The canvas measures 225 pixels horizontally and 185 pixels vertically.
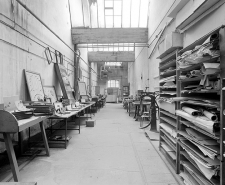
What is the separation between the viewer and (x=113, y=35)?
7156 mm

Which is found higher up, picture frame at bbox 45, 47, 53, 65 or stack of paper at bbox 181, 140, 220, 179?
picture frame at bbox 45, 47, 53, 65

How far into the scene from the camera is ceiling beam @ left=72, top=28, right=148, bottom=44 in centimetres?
715

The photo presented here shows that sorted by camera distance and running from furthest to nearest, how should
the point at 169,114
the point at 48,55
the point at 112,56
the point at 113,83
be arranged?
the point at 113,83
the point at 112,56
the point at 48,55
the point at 169,114

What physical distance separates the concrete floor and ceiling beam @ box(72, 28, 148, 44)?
485 centimetres

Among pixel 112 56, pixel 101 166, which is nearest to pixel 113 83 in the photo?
pixel 112 56

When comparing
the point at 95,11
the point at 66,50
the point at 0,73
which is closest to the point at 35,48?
the point at 0,73

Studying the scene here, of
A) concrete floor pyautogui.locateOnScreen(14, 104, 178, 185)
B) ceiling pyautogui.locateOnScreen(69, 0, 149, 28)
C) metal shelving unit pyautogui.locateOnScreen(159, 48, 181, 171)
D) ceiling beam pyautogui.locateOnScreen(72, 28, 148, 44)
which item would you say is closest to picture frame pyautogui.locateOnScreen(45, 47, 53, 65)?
concrete floor pyautogui.locateOnScreen(14, 104, 178, 185)

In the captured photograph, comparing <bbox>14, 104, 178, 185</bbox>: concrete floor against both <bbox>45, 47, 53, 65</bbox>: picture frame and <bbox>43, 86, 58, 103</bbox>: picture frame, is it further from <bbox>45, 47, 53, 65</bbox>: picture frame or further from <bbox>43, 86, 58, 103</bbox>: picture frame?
<bbox>45, 47, 53, 65</bbox>: picture frame

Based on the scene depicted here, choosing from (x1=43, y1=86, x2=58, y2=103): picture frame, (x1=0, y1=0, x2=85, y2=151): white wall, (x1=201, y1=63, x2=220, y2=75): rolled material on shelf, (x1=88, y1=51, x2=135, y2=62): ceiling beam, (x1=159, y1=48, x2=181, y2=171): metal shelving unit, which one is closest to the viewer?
(x1=201, y1=63, x2=220, y2=75): rolled material on shelf

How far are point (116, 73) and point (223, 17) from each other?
18559mm

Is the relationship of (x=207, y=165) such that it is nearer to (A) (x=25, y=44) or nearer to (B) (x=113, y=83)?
(A) (x=25, y=44)

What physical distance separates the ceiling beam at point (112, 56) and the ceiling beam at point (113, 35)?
331 centimetres

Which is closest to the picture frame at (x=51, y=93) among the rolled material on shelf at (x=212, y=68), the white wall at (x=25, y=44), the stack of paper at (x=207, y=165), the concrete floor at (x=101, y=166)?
the white wall at (x=25, y=44)

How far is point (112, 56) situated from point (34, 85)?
23.7 feet
